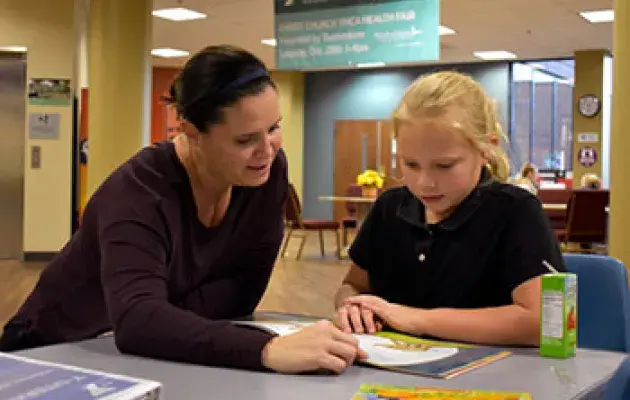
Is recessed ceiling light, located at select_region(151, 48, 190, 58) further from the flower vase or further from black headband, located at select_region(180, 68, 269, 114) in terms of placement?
black headband, located at select_region(180, 68, 269, 114)

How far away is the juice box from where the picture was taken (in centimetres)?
133

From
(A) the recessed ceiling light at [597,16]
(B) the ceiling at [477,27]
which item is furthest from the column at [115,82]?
(A) the recessed ceiling light at [597,16]

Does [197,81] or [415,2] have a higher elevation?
[415,2]

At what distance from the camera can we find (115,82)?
761cm

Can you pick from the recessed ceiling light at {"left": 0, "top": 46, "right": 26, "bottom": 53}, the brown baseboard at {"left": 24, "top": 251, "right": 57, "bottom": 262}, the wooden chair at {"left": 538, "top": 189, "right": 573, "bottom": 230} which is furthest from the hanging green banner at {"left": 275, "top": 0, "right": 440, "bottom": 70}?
the wooden chair at {"left": 538, "top": 189, "right": 573, "bottom": 230}

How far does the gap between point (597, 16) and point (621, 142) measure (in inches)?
241

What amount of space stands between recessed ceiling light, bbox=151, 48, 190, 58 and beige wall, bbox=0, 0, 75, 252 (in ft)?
13.4

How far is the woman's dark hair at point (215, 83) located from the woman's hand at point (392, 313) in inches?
17.8

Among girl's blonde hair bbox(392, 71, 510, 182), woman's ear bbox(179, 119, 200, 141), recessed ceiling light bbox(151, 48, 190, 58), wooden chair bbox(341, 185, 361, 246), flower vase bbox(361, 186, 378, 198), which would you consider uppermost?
recessed ceiling light bbox(151, 48, 190, 58)

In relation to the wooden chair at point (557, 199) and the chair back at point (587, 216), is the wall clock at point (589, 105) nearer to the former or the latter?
the wooden chair at point (557, 199)

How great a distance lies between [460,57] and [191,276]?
12360mm

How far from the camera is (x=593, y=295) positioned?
1.83 m

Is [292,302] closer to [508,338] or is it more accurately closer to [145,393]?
[508,338]

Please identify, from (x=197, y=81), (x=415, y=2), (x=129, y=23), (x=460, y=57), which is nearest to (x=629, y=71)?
(x=415, y=2)
